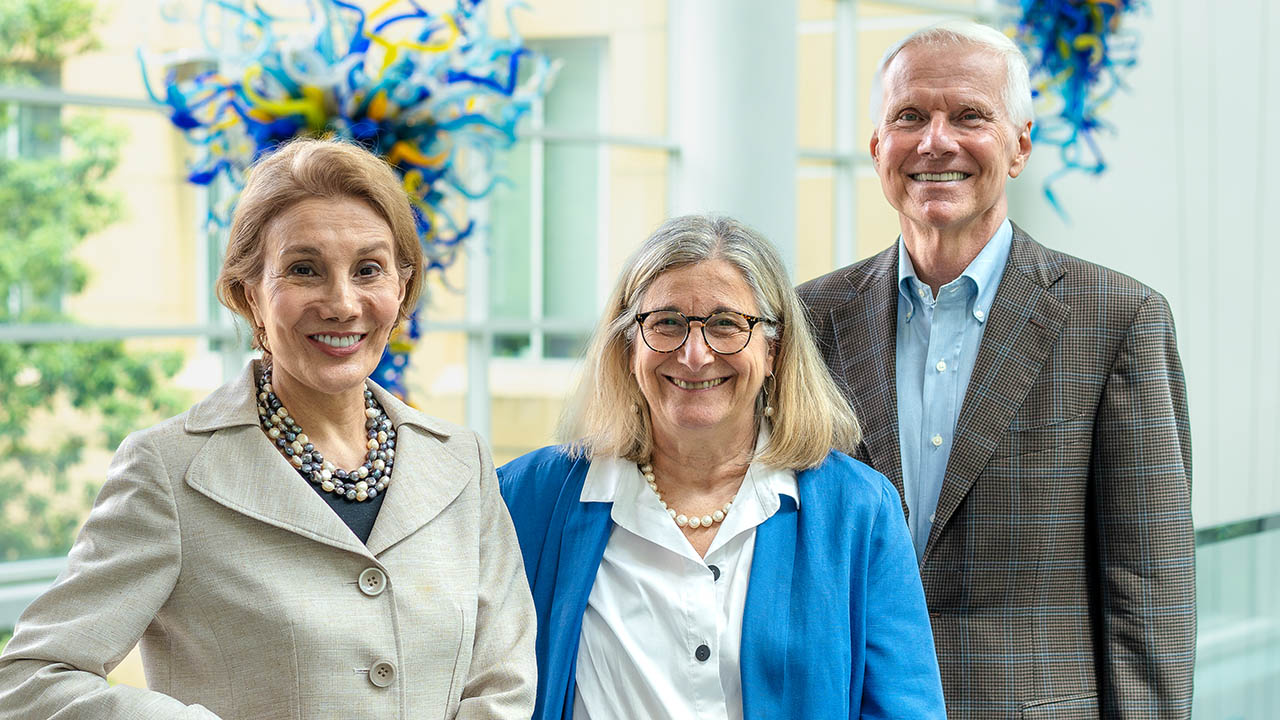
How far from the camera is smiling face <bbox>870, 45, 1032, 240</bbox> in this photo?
212 centimetres

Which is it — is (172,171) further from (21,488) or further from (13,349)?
(21,488)

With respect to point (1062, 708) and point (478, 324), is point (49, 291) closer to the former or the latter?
point (478, 324)

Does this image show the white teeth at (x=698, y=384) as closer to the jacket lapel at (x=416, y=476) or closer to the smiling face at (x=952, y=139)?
the jacket lapel at (x=416, y=476)

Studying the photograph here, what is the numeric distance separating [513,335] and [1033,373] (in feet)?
10.6

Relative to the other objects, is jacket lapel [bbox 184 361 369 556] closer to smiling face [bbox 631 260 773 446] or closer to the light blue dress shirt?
smiling face [bbox 631 260 773 446]

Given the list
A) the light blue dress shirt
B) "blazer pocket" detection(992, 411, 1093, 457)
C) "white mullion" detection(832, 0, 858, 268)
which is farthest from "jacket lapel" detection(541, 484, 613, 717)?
"white mullion" detection(832, 0, 858, 268)

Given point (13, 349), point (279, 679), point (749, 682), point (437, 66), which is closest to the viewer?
point (279, 679)

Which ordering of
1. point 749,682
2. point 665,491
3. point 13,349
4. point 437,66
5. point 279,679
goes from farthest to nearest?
point 13,349
point 437,66
point 665,491
point 749,682
point 279,679

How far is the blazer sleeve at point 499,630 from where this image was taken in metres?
1.60

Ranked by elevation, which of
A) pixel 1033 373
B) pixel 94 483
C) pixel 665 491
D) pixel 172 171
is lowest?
pixel 94 483

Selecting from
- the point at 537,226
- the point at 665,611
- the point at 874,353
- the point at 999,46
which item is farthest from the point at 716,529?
the point at 537,226

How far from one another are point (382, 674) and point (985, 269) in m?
1.24

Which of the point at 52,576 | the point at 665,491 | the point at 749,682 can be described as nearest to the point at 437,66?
the point at 665,491

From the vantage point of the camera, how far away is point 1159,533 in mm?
2002
